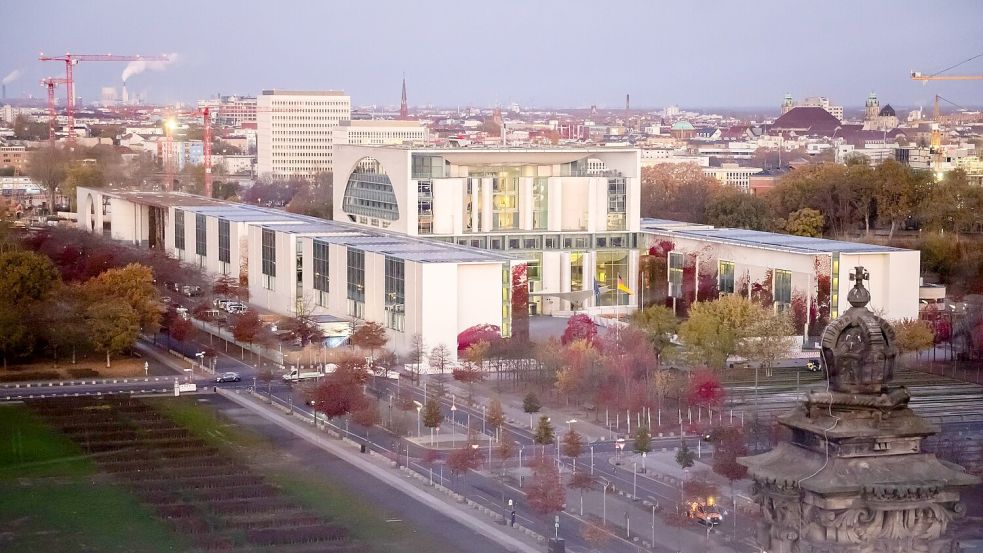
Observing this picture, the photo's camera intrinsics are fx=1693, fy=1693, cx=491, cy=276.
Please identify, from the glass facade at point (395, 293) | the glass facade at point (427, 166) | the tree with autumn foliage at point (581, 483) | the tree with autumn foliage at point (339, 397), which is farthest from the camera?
the glass facade at point (427, 166)

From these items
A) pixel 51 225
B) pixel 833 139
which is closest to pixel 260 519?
pixel 51 225

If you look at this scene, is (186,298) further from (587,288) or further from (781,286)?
(781,286)

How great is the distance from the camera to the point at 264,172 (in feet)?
215

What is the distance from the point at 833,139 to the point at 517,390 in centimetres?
6702

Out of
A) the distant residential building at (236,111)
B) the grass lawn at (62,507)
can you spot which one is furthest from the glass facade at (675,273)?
the distant residential building at (236,111)

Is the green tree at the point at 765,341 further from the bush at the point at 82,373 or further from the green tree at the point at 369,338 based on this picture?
the bush at the point at 82,373

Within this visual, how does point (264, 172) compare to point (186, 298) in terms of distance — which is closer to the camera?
point (186, 298)

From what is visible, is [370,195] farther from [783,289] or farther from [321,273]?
[783,289]

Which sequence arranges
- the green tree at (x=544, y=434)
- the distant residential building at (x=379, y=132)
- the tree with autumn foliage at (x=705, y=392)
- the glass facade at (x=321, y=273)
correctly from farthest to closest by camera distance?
1. the distant residential building at (x=379, y=132)
2. the glass facade at (x=321, y=273)
3. the tree with autumn foliage at (x=705, y=392)
4. the green tree at (x=544, y=434)

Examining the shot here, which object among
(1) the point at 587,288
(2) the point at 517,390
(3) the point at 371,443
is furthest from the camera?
(1) the point at 587,288

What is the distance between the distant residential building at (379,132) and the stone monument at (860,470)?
52.8 meters

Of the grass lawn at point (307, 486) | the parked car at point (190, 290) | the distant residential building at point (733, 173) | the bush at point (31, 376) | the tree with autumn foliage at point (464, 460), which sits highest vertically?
the distant residential building at point (733, 173)

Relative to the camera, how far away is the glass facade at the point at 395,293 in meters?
23.5

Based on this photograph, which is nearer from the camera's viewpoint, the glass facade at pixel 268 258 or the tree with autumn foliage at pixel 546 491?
the tree with autumn foliage at pixel 546 491
